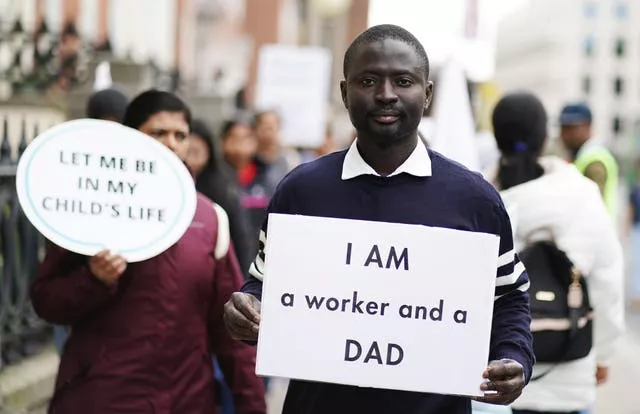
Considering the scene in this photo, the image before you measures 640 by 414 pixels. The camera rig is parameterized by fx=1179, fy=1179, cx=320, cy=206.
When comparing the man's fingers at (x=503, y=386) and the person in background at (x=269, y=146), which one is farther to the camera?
the person in background at (x=269, y=146)

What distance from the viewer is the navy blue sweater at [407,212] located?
285cm

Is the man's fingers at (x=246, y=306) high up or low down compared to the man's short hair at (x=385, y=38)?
down

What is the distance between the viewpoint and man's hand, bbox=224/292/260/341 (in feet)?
9.28

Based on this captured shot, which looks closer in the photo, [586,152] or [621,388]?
[586,152]

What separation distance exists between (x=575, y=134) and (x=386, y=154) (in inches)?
174

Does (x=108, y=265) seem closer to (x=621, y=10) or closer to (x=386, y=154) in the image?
(x=386, y=154)

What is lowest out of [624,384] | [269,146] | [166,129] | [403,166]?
[624,384]

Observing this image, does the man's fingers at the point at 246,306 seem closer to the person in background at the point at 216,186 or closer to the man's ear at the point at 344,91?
the man's ear at the point at 344,91

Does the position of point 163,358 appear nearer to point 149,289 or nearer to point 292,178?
point 149,289

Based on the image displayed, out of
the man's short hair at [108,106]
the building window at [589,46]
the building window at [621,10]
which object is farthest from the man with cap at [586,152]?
the building window at [589,46]

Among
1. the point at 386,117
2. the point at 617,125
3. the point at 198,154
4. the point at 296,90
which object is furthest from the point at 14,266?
A: the point at 617,125

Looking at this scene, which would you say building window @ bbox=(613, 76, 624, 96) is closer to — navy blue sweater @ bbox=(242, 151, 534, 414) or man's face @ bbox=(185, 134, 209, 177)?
man's face @ bbox=(185, 134, 209, 177)

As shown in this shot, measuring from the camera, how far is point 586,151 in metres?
6.88

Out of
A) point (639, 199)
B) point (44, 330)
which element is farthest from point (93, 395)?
point (639, 199)
